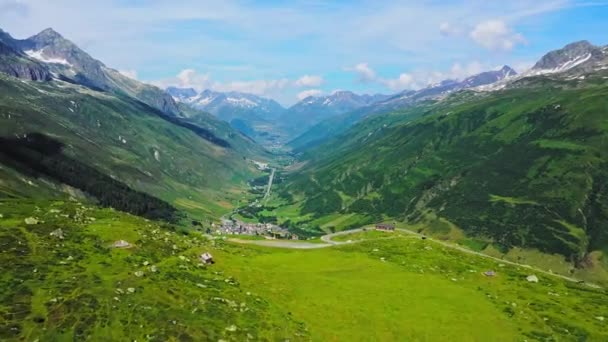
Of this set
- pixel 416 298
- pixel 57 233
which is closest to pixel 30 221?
pixel 57 233

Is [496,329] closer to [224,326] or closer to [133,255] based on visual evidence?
[224,326]

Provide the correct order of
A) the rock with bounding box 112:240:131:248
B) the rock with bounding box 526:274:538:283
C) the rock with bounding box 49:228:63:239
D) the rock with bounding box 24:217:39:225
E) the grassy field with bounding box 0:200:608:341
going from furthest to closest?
the rock with bounding box 526:274:538:283, the rock with bounding box 24:217:39:225, the rock with bounding box 112:240:131:248, the rock with bounding box 49:228:63:239, the grassy field with bounding box 0:200:608:341

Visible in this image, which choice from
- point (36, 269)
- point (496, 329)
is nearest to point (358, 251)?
point (496, 329)

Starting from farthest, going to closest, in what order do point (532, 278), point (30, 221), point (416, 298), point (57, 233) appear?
point (532, 278) < point (30, 221) < point (57, 233) < point (416, 298)

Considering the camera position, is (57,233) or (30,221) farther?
(30,221)

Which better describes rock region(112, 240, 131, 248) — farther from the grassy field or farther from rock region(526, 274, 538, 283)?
rock region(526, 274, 538, 283)

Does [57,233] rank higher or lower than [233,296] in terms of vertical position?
higher

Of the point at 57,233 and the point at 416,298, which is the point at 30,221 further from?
the point at 416,298

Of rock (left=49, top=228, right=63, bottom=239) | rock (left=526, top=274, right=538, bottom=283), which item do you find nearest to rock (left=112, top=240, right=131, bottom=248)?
rock (left=49, top=228, right=63, bottom=239)
